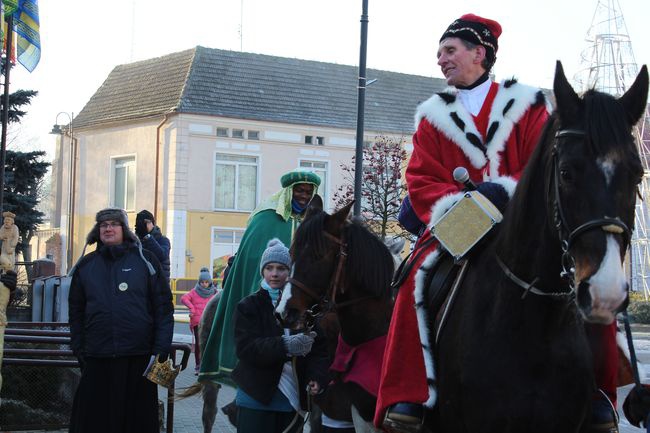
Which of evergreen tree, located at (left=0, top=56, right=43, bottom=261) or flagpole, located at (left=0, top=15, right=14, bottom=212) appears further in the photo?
evergreen tree, located at (left=0, top=56, right=43, bottom=261)

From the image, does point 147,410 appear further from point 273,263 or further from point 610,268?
point 610,268

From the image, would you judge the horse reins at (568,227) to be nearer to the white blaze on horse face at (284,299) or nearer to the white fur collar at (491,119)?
the white fur collar at (491,119)

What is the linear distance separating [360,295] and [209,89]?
3140 centimetres

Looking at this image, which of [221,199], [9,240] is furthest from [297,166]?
[9,240]

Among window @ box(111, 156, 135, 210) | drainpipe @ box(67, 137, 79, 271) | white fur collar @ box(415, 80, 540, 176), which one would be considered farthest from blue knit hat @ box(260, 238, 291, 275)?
drainpipe @ box(67, 137, 79, 271)

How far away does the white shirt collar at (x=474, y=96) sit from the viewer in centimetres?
488

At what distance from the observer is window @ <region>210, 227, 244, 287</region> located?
36156 mm

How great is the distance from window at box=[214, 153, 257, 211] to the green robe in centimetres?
2914

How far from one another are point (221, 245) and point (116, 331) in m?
29.5

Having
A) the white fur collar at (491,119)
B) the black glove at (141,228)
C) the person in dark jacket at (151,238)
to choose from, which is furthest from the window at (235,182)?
the white fur collar at (491,119)

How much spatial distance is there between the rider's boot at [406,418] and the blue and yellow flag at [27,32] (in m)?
12.4

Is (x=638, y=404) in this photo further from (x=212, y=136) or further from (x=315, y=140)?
(x=315, y=140)

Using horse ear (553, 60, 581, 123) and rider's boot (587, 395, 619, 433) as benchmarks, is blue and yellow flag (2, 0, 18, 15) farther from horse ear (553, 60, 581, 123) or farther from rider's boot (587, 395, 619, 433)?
rider's boot (587, 395, 619, 433)

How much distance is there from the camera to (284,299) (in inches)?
238
